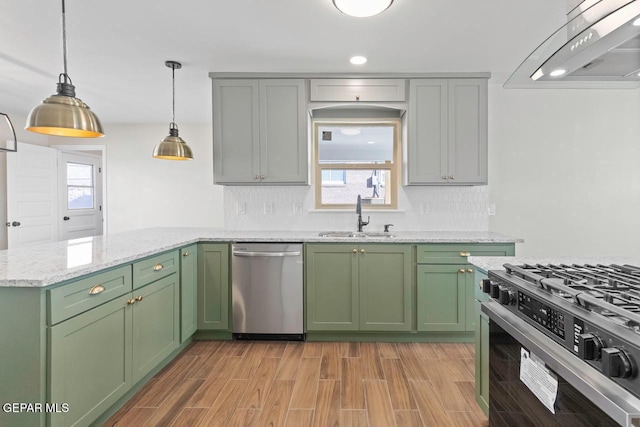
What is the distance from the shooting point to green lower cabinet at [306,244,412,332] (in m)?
2.93

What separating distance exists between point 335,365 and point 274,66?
8.48ft

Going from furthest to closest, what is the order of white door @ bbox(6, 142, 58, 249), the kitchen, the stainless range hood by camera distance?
white door @ bbox(6, 142, 58, 249) < the kitchen < the stainless range hood

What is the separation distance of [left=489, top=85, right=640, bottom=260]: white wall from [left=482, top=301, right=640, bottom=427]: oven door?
2451 mm

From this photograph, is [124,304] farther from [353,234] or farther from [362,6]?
[362,6]

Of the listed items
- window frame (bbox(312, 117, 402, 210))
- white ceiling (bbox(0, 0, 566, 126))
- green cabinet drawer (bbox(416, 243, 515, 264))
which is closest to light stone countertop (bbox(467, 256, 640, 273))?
green cabinet drawer (bbox(416, 243, 515, 264))

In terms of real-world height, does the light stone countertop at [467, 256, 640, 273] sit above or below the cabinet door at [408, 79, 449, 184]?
below

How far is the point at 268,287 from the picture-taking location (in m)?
2.95

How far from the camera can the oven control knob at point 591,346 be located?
856mm

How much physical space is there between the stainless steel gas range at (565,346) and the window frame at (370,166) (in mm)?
2147

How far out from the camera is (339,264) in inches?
116

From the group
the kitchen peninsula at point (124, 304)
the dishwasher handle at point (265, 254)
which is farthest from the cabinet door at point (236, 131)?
the dishwasher handle at point (265, 254)

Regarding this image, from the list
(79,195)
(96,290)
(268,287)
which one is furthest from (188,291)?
(79,195)

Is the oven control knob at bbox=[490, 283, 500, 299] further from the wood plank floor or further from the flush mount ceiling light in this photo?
the flush mount ceiling light

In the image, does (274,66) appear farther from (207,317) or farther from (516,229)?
(516,229)
